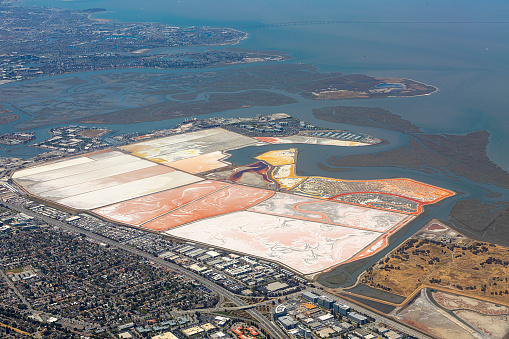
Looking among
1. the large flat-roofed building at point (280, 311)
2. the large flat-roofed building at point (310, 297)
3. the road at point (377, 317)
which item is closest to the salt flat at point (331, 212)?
the road at point (377, 317)

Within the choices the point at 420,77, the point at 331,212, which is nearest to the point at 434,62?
the point at 420,77

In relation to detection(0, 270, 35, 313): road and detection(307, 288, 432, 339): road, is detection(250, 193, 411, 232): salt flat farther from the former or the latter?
detection(0, 270, 35, 313): road

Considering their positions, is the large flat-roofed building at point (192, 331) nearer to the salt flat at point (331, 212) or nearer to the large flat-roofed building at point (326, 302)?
the large flat-roofed building at point (326, 302)

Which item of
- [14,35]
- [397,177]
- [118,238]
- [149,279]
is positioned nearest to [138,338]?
[149,279]

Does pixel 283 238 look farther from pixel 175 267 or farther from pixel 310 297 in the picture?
pixel 310 297

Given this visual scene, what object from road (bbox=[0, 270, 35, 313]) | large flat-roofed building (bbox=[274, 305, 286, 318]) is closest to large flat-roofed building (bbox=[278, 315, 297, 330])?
large flat-roofed building (bbox=[274, 305, 286, 318])

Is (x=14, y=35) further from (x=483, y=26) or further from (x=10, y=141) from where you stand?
(x=483, y=26)
